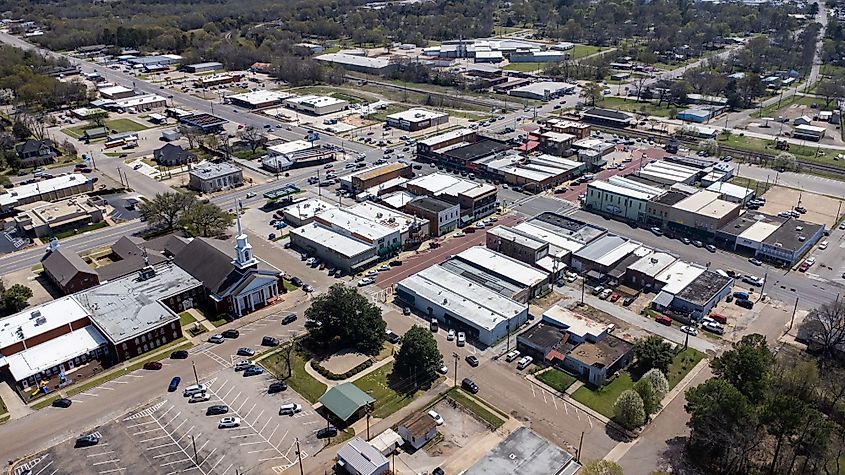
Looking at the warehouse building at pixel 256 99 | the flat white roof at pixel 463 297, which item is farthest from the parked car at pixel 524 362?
the warehouse building at pixel 256 99

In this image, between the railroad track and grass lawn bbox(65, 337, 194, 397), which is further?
the railroad track

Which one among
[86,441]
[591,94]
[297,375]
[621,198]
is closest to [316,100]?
[591,94]

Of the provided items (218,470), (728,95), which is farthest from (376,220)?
(728,95)

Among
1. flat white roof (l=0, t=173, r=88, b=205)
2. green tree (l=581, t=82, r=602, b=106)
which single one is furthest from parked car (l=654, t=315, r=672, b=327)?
green tree (l=581, t=82, r=602, b=106)

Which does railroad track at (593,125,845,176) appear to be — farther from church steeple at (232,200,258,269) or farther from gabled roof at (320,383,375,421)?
gabled roof at (320,383,375,421)

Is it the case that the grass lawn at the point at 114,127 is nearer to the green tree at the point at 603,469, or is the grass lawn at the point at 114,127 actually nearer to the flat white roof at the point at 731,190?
the flat white roof at the point at 731,190

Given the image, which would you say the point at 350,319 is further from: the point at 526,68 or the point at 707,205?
the point at 526,68
